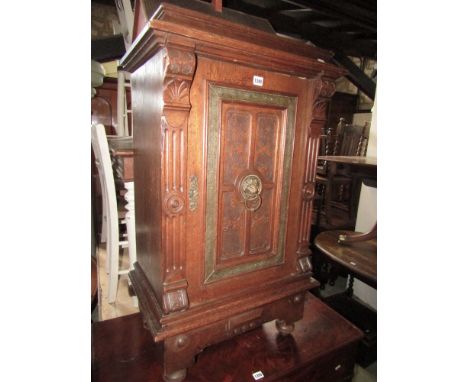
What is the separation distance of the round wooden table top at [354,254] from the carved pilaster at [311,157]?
0.54 meters

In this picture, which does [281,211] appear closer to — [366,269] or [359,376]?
[366,269]

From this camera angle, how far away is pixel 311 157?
0.90 m

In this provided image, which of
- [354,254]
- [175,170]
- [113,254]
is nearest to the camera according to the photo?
[175,170]

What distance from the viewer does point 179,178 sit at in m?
0.67

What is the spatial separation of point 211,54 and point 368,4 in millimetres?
2444

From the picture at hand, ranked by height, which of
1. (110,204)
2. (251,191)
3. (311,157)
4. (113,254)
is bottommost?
(113,254)

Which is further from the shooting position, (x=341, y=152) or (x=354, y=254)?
(x=341, y=152)

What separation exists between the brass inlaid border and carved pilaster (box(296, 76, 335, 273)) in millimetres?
70

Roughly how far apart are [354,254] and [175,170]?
127 cm

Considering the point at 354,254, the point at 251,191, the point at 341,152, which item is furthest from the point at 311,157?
the point at 341,152

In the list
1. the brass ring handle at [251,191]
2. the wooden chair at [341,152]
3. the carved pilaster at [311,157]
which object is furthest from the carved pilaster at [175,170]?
the wooden chair at [341,152]

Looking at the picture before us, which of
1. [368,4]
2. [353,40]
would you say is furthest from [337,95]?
[368,4]

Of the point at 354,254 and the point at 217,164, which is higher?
the point at 217,164

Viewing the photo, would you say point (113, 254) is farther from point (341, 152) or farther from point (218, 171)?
point (341, 152)
